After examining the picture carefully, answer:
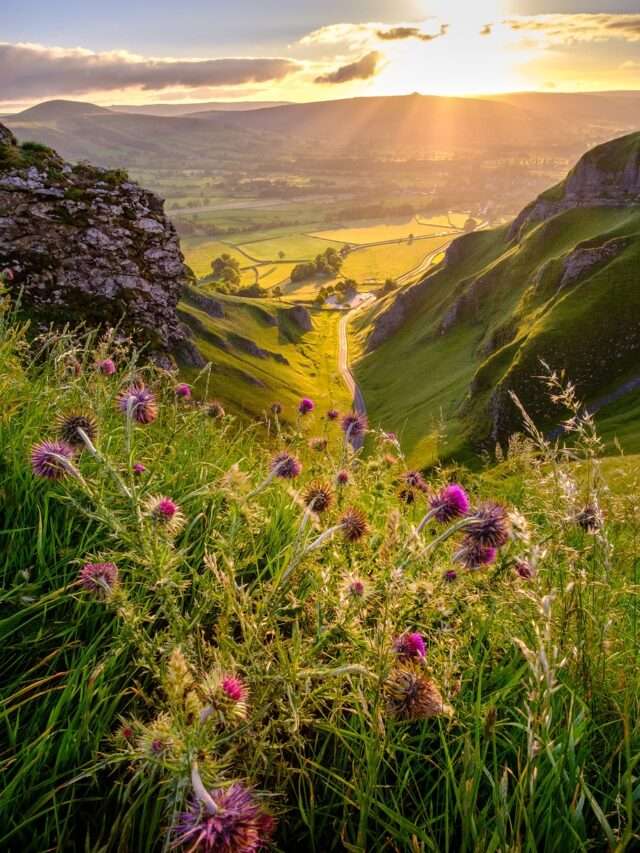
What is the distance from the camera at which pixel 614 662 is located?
365 centimetres

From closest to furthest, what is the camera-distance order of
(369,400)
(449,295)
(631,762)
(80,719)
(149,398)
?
(631,762)
(80,719)
(149,398)
(369,400)
(449,295)

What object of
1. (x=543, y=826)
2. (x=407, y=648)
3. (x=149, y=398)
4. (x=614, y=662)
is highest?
(x=149, y=398)

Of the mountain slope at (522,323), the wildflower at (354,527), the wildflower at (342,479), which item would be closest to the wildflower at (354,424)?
the wildflower at (342,479)

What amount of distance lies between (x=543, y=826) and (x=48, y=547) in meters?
3.24

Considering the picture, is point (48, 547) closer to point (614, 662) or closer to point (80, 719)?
point (80, 719)

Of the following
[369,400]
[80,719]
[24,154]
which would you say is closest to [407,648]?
[80,719]

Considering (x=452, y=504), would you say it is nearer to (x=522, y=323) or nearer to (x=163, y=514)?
(x=163, y=514)

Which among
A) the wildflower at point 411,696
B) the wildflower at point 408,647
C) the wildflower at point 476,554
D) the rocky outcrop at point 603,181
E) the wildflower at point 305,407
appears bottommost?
the wildflower at point 305,407

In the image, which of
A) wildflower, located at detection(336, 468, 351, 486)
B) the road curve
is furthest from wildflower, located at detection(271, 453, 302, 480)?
the road curve

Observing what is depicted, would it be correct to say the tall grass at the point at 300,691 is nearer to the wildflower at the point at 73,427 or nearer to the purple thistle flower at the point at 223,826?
the purple thistle flower at the point at 223,826

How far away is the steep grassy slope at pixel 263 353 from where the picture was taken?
114 meters

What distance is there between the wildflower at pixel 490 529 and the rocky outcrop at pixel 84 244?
2582 cm

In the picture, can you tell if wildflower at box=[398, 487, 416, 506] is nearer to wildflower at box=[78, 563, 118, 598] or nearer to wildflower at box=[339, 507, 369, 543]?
wildflower at box=[339, 507, 369, 543]

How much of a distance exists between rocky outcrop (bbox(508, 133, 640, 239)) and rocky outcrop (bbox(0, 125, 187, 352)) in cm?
13981
